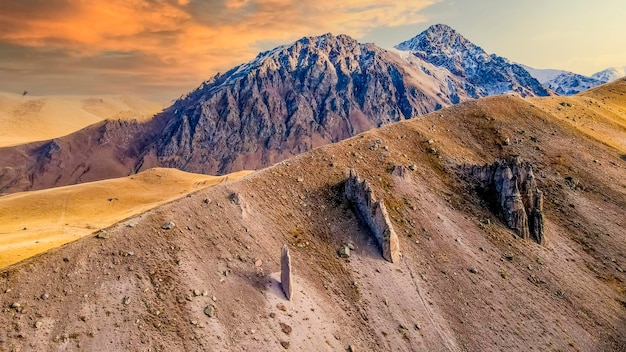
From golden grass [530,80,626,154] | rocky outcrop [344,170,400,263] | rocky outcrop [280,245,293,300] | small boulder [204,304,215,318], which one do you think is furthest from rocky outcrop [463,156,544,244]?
small boulder [204,304,215,318]

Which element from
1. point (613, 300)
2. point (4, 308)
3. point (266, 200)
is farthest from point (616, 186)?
point (4, 308)

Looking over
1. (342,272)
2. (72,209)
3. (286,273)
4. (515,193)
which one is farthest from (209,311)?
(72,209)

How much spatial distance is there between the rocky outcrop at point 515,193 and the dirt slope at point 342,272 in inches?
76.8

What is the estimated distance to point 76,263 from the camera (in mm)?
38875

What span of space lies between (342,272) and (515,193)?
31.9 meters

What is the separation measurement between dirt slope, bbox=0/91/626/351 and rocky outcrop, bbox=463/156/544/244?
195 cm

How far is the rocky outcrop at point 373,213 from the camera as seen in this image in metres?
48.9

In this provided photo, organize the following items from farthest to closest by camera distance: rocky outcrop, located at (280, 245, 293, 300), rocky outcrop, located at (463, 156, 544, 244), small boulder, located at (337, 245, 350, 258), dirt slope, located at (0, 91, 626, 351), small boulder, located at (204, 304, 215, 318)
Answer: rocky outcrop, located at (463, 156, 544, 244) < small boulder, located at (337, 245, 350, 258) < rocky outcrop, located at (280, 245, 293, 300) < small boulder, located at (204, 304, 215, 318) < dirt slope, located at (0, 91, 626, 351)

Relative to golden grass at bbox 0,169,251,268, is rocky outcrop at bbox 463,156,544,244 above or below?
above

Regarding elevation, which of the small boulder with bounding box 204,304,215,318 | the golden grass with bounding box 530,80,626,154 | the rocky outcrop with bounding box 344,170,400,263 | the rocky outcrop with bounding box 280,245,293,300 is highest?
the golden grass with bounding box 530,80,626,154

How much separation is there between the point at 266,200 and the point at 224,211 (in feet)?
21.1

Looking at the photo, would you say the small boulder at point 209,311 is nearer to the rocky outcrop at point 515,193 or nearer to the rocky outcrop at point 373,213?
the rocky outcrop at point 373,213

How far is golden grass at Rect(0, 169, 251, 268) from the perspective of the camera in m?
89.6

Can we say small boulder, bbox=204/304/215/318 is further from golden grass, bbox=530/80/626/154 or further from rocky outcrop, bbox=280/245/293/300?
golden grass, bbox=530/80/626/154
